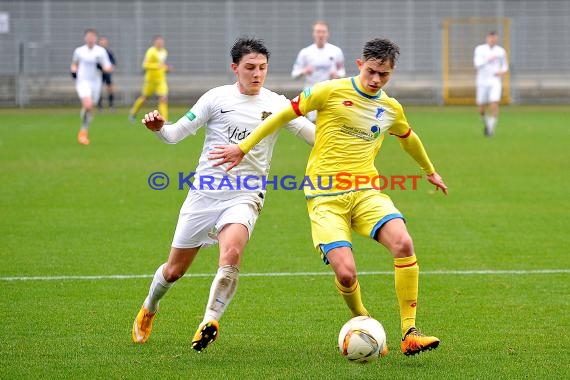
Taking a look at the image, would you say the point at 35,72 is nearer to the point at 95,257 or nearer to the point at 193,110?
the point at 95,257

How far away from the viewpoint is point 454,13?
3875 centimetres

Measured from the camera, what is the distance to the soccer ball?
6.47 m

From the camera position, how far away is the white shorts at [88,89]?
23.1 m

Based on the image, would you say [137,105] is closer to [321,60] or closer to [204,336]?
[321,60]

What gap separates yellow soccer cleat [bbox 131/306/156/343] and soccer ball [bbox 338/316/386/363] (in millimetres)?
1556

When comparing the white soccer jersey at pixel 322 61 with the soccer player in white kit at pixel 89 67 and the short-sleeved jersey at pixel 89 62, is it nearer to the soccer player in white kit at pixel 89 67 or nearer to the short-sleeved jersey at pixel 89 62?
the soccer player in white kit at pixel 89 67

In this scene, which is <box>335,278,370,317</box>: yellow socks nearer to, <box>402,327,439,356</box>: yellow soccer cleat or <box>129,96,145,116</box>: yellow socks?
<box>402,327,439,356</box>: yellow soccer cleat

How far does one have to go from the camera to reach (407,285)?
22.8ft

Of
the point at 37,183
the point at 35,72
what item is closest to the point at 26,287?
the point at 37,183

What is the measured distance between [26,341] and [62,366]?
74cm

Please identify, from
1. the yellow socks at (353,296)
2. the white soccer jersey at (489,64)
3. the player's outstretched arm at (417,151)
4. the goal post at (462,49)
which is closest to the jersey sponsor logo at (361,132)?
the player's outstretched arm at (417,151)

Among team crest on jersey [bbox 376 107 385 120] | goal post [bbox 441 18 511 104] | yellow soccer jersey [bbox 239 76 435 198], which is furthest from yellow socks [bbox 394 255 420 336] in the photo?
goal post [bbox 441 18 511 104]

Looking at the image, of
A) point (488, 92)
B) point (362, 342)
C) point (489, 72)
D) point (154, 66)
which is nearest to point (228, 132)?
point (362, 342)

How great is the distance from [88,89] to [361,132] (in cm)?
1696
